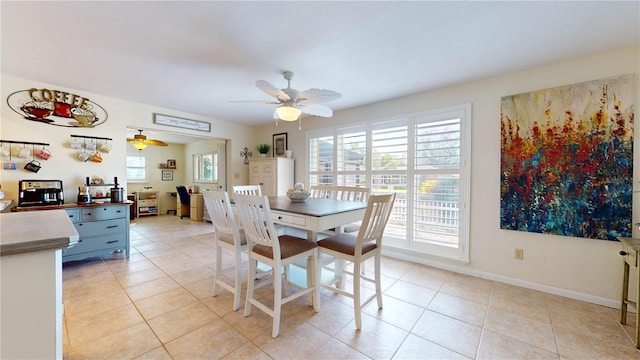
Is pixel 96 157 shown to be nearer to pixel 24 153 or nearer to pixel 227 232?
pixel 24 153

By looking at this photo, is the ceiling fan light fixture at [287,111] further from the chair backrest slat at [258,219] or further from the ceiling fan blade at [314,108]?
the chair backrest slat at [258,219]

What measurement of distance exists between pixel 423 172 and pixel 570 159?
53.2 inches

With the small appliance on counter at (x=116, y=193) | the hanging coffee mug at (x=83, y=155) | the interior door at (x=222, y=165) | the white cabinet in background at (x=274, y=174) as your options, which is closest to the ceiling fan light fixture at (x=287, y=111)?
the white cabinet in background at (x=274, y=174)

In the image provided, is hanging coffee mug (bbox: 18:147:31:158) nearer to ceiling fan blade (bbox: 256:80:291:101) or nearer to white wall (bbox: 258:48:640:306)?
ceiling fan blade (bbox: 256:80:291:101)

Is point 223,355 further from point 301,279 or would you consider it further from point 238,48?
point 238,48

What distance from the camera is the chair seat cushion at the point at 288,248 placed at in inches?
76.2

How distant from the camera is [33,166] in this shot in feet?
9.78

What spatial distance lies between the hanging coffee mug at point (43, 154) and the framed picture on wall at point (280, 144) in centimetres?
321

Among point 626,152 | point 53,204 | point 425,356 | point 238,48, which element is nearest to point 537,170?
point 626,152

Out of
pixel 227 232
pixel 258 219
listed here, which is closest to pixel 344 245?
pixel 258 219

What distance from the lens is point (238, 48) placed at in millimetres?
2172

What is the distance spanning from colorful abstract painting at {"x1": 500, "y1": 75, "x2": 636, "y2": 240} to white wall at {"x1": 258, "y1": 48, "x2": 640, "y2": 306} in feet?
0.27

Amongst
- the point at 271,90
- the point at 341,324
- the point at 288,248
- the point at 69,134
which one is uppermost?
the point at 271,90

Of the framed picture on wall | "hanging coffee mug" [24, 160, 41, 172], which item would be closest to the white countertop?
"hanging coffee mug" [24, 160, 41, 172]
